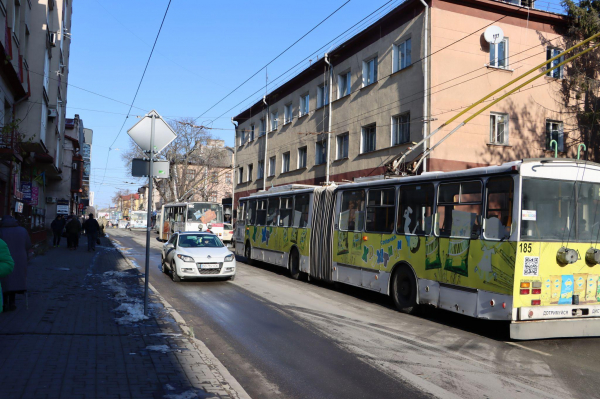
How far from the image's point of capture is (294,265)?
677 inches

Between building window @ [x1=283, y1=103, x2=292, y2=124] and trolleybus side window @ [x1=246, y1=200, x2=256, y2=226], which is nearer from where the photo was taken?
trolleybus side window @ [x1=246, y1=200, x2=256, y2=226]

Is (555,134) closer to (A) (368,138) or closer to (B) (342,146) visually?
(A) (368,138)

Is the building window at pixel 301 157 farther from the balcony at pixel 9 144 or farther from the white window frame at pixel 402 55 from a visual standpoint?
the balcony at pixel 9 144

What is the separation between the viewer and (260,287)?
14484 mm

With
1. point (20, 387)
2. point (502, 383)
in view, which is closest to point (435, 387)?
point (502, 383)

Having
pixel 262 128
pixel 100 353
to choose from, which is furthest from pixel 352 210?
pixel 262 128

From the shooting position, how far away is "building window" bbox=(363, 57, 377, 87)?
985 inches

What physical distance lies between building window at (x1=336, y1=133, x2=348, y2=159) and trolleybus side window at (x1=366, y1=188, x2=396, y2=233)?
47.1 ft

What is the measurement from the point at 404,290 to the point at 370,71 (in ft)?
A: 53.4

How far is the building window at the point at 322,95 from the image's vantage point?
29.4 metres

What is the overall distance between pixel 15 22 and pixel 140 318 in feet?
51.2

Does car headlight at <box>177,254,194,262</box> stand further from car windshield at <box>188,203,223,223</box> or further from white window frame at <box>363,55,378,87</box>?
car windshield at <box>188,203,223,223</box>

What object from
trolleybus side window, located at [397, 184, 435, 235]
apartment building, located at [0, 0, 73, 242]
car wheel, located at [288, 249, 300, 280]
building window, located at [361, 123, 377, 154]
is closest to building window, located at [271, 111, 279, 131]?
building window, located at [361, 123, 377, 154]

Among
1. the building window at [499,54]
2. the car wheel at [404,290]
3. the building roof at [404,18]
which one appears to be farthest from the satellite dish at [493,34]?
the car wheel at [404,290]
